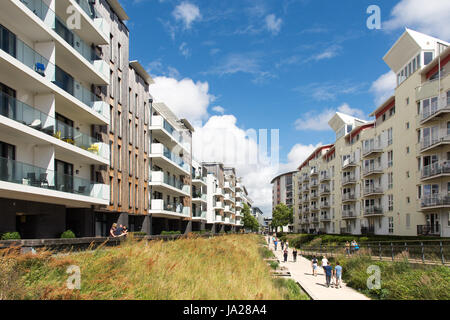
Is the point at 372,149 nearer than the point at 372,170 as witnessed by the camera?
Yes

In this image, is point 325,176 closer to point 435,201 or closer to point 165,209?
point 435,201

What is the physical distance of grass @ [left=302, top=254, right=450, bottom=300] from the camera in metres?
14.5

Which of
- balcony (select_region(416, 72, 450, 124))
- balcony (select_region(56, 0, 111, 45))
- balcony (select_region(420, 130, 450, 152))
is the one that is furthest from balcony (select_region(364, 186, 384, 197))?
balcony (select_region(56, 0, 111, 45))

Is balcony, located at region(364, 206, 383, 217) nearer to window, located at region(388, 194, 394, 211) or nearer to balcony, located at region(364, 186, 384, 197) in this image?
balcony, located at region(364, 186, 384, 197)

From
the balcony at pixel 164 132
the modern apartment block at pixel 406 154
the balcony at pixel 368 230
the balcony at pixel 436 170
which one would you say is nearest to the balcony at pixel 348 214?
the modern apartment block at pixel 406 154

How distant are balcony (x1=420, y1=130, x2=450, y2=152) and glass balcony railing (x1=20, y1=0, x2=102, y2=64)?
86.3ft

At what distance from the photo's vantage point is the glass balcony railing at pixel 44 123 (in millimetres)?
15679

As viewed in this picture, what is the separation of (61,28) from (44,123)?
5.82m

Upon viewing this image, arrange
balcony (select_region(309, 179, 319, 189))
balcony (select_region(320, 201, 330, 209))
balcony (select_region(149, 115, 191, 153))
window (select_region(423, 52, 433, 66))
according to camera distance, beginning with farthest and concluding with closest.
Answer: balcony (select_region(309, 179, 319, 189)) → balcony (select_region(320, 201, 330, 209)) → balcony (select_region(149, 115, 191, 153)) → window (select_region(423, 52, 433, 66))

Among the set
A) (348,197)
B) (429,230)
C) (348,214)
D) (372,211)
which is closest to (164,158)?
(429,230)

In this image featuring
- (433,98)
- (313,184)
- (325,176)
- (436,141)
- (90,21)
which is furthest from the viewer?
(313,184)

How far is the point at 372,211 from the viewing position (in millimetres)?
47156
